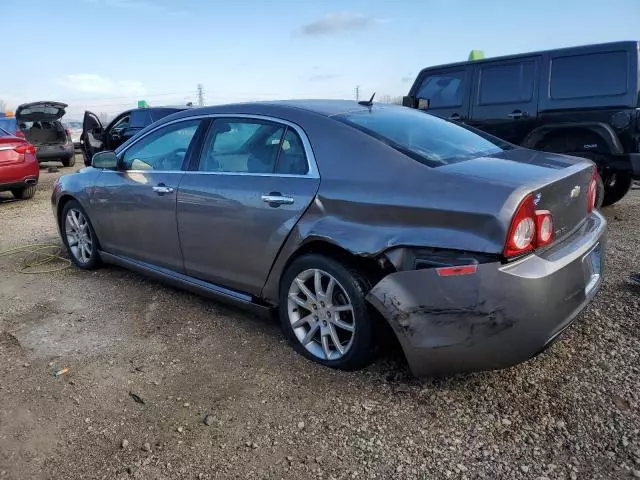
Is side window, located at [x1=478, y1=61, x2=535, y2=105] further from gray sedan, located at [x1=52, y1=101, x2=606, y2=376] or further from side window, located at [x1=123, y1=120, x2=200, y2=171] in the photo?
side window, located at [x1=123, y1=120, x2=200, y2=171]

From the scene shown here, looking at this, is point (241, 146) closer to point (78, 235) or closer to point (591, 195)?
point (591, 195)

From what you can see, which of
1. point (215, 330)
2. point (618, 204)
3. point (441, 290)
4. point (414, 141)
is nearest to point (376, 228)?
point (441, 290)

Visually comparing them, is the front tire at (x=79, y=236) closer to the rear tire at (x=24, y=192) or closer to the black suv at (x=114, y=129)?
the rear tire at (x=24, y=192)

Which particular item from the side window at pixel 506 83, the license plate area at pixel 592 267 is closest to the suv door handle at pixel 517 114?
the side window at pixel 506 83

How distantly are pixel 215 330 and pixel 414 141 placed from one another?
1784 millimetres

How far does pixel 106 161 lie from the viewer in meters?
4.32

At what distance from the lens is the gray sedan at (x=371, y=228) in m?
2.36

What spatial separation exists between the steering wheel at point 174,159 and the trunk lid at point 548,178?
2.00 m

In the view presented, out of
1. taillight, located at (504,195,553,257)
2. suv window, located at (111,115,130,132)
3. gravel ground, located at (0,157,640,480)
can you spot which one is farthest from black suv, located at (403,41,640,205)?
suv window, located at (111,115,130,132)

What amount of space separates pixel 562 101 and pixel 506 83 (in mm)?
771

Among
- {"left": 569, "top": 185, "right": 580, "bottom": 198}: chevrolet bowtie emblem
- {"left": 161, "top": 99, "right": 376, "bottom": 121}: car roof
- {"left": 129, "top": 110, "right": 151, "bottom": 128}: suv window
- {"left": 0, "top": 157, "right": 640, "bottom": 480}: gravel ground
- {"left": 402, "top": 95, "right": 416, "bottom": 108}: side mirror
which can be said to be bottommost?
{"left": 0, "top": 157, "right": 640, "bottom": 480}: gravel ground

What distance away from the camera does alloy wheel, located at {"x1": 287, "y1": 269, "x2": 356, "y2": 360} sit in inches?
114

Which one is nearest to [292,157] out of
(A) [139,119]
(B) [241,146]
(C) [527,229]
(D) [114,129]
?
(B) [241,146]

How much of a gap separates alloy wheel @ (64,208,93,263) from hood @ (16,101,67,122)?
35.6 ft
